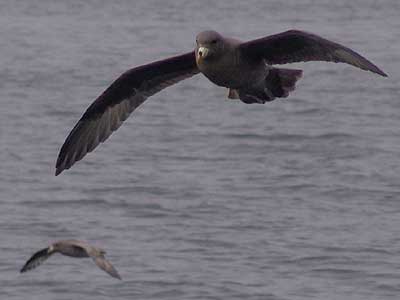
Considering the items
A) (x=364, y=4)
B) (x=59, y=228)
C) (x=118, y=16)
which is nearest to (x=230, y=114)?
(x=59, y=228)

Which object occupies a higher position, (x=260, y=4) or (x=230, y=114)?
(x=260, y=4)

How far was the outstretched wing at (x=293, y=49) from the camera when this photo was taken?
8.95m

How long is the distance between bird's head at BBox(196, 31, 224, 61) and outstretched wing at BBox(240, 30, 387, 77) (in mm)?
359

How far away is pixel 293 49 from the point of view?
30.8 feet

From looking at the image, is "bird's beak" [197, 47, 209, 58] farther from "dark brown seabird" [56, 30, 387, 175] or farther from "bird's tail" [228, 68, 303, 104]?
"bird's tail" [228, 68, 303, 104]

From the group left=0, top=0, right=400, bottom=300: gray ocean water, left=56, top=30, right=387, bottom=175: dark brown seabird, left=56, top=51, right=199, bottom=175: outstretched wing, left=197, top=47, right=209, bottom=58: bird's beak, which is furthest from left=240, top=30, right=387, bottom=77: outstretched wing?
left=0, top=0, right=400, bottom=300: gray ocean water

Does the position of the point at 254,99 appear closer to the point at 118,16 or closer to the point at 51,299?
the point at 51,299

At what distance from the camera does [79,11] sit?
3816cm

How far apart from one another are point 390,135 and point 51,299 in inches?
394

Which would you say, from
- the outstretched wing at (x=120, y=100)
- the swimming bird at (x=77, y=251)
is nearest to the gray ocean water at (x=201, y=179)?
the swimming bird at (x=77, y=251)

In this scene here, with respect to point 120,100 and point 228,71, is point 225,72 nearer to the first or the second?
point 228,71

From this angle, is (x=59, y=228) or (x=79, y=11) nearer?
(x=59, y=228)

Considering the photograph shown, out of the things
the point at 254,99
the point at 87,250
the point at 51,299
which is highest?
the point at 254,99

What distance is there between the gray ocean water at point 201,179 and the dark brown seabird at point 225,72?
3.95m
